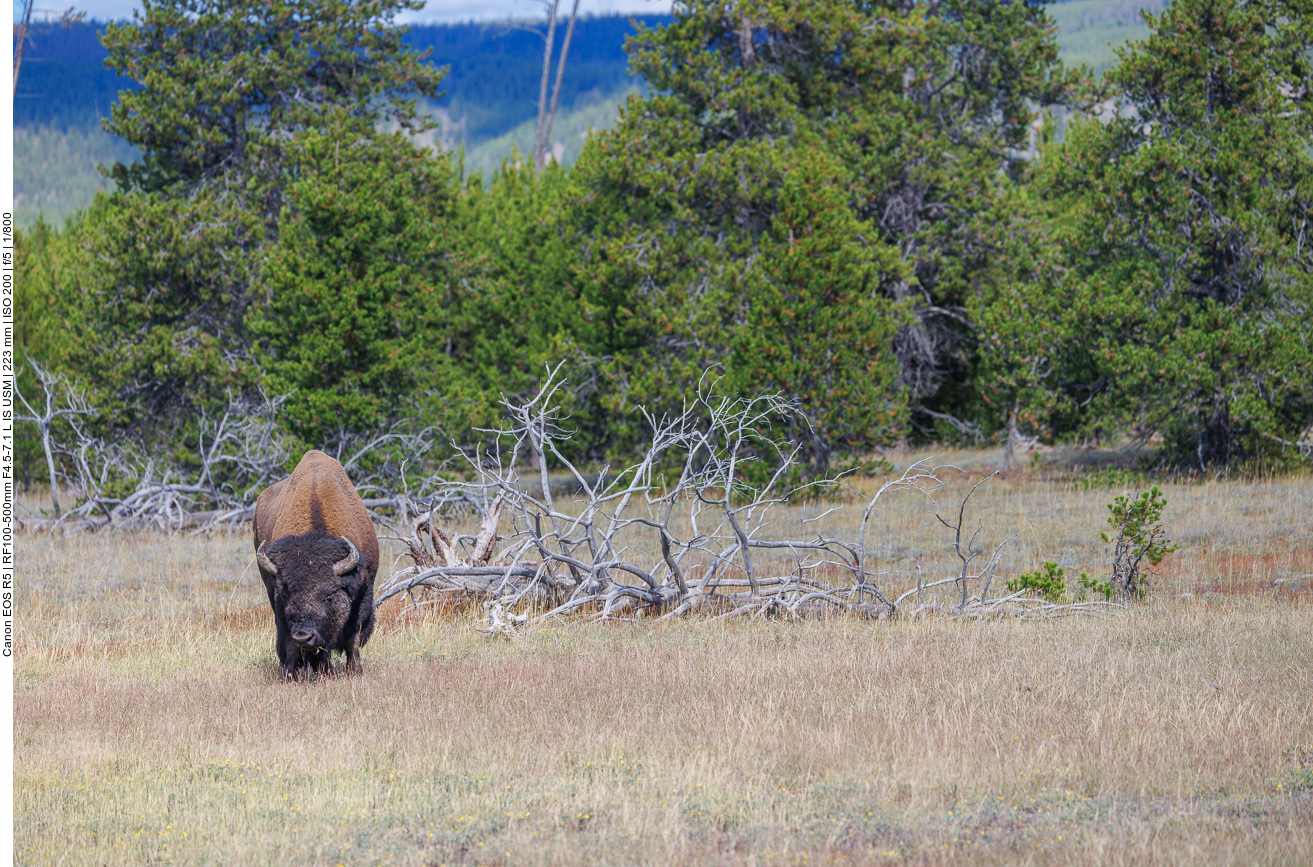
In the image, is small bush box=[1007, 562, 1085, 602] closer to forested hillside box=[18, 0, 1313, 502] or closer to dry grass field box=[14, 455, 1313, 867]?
dry grass field box=[14, 455, 1313, 867]

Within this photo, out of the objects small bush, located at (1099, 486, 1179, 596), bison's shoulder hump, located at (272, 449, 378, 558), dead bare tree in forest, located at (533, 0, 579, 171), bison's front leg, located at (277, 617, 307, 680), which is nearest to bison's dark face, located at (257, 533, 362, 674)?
bison's front leg, located at (277, 617, 307, 680)

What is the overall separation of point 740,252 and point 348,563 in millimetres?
A: 19180

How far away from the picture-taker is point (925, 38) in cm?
2678

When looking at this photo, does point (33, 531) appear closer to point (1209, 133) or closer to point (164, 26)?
point (164, 26)

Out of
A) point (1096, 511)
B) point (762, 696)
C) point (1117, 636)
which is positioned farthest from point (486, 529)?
point (1096, 511)

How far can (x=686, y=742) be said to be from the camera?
7109 millimetres

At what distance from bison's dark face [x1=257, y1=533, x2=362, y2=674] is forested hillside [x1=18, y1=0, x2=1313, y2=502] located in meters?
10.6

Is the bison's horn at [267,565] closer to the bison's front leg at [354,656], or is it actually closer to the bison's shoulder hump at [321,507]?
the bison's shoulder hump at [321,507]

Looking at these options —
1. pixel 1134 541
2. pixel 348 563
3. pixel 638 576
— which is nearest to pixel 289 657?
pixel 348 563

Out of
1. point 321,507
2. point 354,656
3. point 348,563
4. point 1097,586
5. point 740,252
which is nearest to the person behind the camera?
point 348,563

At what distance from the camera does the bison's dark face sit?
867 cm

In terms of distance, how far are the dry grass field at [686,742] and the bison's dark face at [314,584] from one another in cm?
45

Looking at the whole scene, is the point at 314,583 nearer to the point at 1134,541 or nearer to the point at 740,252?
the point at 1134,541

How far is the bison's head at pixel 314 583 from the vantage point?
867 centimetres
